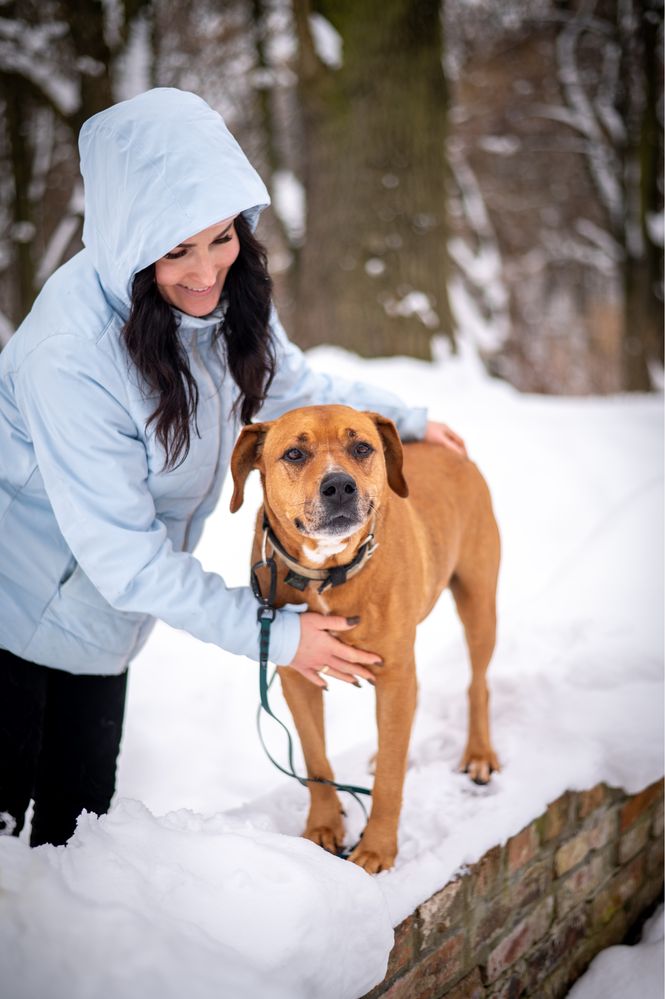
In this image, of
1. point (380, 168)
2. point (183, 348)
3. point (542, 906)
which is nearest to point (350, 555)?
point (183, 348)

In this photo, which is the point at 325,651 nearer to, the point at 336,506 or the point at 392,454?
the point at 336,506

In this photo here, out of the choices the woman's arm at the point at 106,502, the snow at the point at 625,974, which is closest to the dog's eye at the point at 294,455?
the woman's arm at the point at 106,502

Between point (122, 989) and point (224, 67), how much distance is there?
9952mm

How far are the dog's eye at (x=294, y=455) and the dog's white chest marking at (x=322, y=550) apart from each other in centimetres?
24

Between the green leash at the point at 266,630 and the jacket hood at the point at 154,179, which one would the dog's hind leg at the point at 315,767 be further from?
the jacket hood at the point at 154,179

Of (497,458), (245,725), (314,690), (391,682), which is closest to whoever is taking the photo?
(391,682)

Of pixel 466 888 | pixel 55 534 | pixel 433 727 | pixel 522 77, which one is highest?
pixel 522 77

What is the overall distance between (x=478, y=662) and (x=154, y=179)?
1.94 metres

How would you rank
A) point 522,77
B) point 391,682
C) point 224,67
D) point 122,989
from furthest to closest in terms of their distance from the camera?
point 522,77
point 224,67
point 391,682
point 122,989

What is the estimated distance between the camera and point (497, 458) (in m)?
4.97

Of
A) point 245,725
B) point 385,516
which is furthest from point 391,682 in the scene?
point 245,725

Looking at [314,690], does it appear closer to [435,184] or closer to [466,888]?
[466,888]

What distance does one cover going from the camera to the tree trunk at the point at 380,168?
18.2 feet

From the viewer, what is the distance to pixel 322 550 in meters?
2.09
